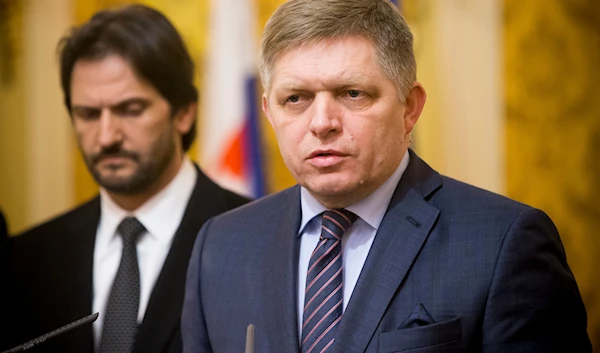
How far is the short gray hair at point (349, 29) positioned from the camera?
4.91 feet

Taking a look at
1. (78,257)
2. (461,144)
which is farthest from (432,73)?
(78,257)

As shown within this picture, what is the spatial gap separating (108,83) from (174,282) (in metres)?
0.56

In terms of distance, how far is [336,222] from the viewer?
1.59 meters

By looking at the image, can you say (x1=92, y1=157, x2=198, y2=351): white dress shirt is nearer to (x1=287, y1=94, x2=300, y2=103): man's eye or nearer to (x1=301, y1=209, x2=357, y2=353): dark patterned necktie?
(x1=301, y1=209, x2=357, y2=353): dark patterned necktie

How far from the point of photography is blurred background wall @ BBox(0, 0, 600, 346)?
3.80 meters

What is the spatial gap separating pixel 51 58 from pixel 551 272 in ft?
10.6

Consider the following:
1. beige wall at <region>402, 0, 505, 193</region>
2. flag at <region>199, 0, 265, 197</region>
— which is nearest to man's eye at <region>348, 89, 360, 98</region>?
flag at <region>199, 0, 265, 197</region>

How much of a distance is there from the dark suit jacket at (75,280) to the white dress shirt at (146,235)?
2 cm

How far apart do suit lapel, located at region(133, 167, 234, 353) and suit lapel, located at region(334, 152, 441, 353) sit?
636mm

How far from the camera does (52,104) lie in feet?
13.6

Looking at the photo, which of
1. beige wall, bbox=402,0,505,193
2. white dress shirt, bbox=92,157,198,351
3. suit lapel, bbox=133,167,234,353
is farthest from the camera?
beige wall, bbox=402,0,505,193

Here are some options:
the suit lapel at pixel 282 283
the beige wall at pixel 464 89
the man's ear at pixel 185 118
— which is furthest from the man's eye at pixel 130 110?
the beige wall at pixel 464 89

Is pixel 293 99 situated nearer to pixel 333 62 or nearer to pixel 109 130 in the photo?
pixel 333 62

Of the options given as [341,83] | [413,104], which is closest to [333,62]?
[341,83]
